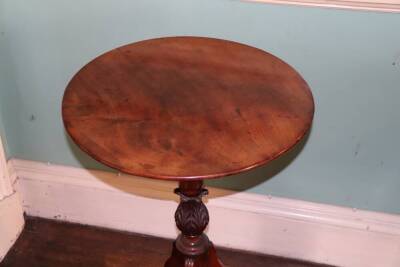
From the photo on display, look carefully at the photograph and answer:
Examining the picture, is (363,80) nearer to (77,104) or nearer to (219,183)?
(219,183)

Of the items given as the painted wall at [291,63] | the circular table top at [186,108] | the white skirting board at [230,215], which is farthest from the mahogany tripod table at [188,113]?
the white skirting board at [230,215]

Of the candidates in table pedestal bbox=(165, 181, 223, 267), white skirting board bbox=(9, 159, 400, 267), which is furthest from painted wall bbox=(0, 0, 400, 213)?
table pedestal bbox=(165, 181, 223, 267)

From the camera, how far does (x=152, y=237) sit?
174 centimetres

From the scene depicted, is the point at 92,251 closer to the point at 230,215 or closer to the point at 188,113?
the point at 230,215

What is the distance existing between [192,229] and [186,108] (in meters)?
0.30

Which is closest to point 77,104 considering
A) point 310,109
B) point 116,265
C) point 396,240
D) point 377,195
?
point 310,109

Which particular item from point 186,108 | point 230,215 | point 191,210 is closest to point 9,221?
point 230,215

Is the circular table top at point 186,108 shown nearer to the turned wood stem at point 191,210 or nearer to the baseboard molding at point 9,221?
the turned wood stem at point 191,210

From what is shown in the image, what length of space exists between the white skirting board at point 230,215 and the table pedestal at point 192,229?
0.39 m

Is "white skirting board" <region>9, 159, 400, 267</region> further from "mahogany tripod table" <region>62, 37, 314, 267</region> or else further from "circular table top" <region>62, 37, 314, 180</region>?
"circular table top" <region>62, 37, 314, 180</region>

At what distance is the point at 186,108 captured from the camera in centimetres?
102

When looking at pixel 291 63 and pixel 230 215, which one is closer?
pixel 291 63

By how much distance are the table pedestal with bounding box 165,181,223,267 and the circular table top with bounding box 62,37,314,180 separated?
19cm

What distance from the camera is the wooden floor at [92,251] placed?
5.41 feet
